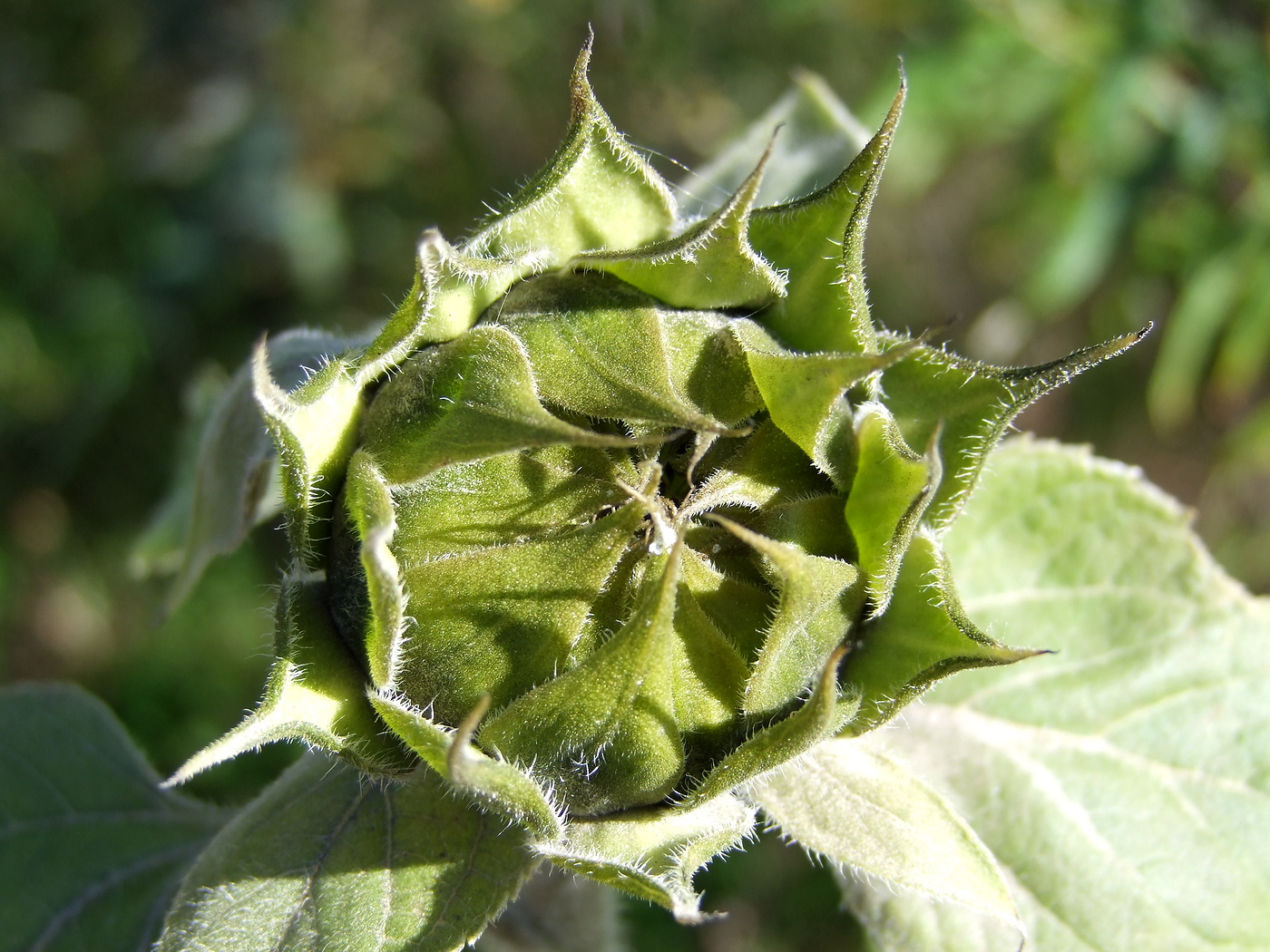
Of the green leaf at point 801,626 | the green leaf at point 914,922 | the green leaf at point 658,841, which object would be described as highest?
the green leaf at point 801,626

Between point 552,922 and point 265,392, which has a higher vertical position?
point 265,392

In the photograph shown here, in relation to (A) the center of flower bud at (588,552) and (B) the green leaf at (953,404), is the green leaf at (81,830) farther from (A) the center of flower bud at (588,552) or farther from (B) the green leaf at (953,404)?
(B) the green leaf at (953,404)

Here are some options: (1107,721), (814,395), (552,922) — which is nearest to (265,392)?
(814,395)

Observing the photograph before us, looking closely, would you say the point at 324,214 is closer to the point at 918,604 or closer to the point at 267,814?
the point at 267,814

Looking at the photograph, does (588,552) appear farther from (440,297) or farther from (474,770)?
(440,297)

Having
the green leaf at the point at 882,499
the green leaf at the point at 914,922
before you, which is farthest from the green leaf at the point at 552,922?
the green leaf at the point at 882,499

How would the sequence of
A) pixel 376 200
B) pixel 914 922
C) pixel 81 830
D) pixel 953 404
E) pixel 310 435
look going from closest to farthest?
pixel 310 435 < pixel 953 404 < pixel 914 922 < pixel 81 830 < pixel 376 200

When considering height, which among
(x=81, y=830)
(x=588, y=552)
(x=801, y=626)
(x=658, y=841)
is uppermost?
(x=588, y=552)
